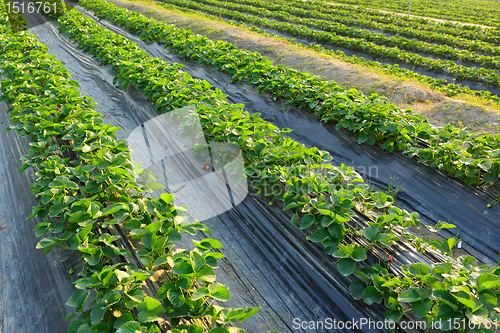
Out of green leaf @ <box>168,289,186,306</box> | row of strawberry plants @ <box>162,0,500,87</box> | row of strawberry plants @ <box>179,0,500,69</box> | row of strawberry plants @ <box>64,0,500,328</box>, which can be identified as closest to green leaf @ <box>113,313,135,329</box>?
green leaf @ <box>168,289,186,306</box>

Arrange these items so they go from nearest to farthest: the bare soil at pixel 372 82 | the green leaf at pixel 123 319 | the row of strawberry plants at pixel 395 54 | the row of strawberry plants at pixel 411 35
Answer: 1. the green leaf at pixel 123 319
2. the bare soil at pixel 372 82
3. the row of strawberry plants at pixel 395 54
4. the row of strawberry plants at pixel 411 35

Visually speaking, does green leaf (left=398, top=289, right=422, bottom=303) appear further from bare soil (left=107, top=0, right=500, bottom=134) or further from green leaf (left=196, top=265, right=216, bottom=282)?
bare soil (left=107, top=0, right=500, bottom=134)

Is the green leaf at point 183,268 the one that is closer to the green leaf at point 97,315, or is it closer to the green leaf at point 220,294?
the green leaf at point 220,294

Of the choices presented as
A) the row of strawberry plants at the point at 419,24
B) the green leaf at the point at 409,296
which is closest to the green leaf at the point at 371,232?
the green leaf at the point at 409,296

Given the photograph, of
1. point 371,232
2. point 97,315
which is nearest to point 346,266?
point 371,232

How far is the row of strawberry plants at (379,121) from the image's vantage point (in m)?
3.71

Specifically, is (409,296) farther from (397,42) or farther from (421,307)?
(397,42)

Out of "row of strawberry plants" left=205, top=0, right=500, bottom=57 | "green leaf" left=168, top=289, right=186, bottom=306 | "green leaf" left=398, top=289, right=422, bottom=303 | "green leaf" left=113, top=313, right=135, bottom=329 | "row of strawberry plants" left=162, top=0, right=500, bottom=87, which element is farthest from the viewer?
"row of strawberry plants" left=205, top=0, right=500, bottom=57

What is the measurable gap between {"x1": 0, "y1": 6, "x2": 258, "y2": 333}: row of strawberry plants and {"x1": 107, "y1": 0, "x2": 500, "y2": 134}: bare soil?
5.33 metres

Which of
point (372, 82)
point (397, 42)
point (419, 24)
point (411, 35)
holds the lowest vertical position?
point (372, 82)

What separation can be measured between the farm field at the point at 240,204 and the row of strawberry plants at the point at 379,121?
3 centimetres

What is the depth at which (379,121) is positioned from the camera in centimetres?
442

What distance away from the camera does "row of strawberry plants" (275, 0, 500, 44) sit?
12.8 metres

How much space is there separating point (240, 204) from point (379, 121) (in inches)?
101
